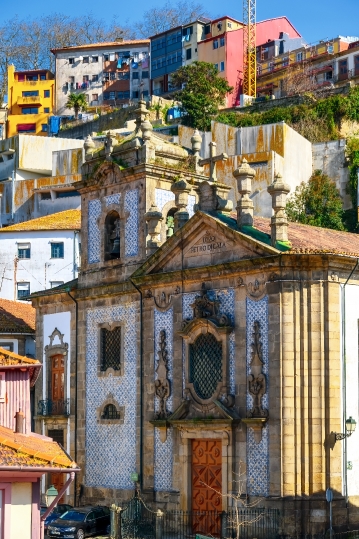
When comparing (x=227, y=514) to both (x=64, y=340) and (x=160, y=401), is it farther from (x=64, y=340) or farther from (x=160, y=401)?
(x=64, y=340)

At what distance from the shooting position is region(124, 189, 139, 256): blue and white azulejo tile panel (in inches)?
1395

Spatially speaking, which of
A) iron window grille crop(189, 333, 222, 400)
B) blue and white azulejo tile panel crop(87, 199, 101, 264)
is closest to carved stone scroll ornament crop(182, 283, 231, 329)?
iron window grille crop(189, 333, 222, 400)

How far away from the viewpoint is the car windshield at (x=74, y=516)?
31.6 metres

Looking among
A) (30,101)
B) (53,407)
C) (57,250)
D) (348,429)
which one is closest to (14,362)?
(348,429)

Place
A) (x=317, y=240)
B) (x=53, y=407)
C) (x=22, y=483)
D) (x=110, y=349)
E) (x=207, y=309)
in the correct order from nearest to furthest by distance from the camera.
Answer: (x=22, y=483), (x=207, y=309), (x=317, y=240), (x=110, y=349), (x=53, y=407)

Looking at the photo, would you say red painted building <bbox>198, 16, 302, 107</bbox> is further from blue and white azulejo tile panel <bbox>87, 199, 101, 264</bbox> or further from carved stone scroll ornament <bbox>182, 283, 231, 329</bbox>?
carved stone scroll ornament <bbox>182, 283, 231, 329</bbox>

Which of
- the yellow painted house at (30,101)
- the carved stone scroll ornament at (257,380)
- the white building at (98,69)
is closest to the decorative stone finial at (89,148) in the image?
the carved stone scroll ornament at (257,380)

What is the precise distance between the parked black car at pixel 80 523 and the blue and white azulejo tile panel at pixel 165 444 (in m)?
1.86

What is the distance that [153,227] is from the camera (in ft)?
113

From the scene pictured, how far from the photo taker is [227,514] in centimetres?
2972

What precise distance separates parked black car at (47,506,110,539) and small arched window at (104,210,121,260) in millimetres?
8623

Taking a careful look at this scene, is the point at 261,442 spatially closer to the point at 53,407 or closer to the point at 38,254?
the point at 53,407

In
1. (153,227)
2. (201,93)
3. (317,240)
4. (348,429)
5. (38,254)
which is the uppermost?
(201,93)

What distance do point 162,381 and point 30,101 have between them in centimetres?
7154
